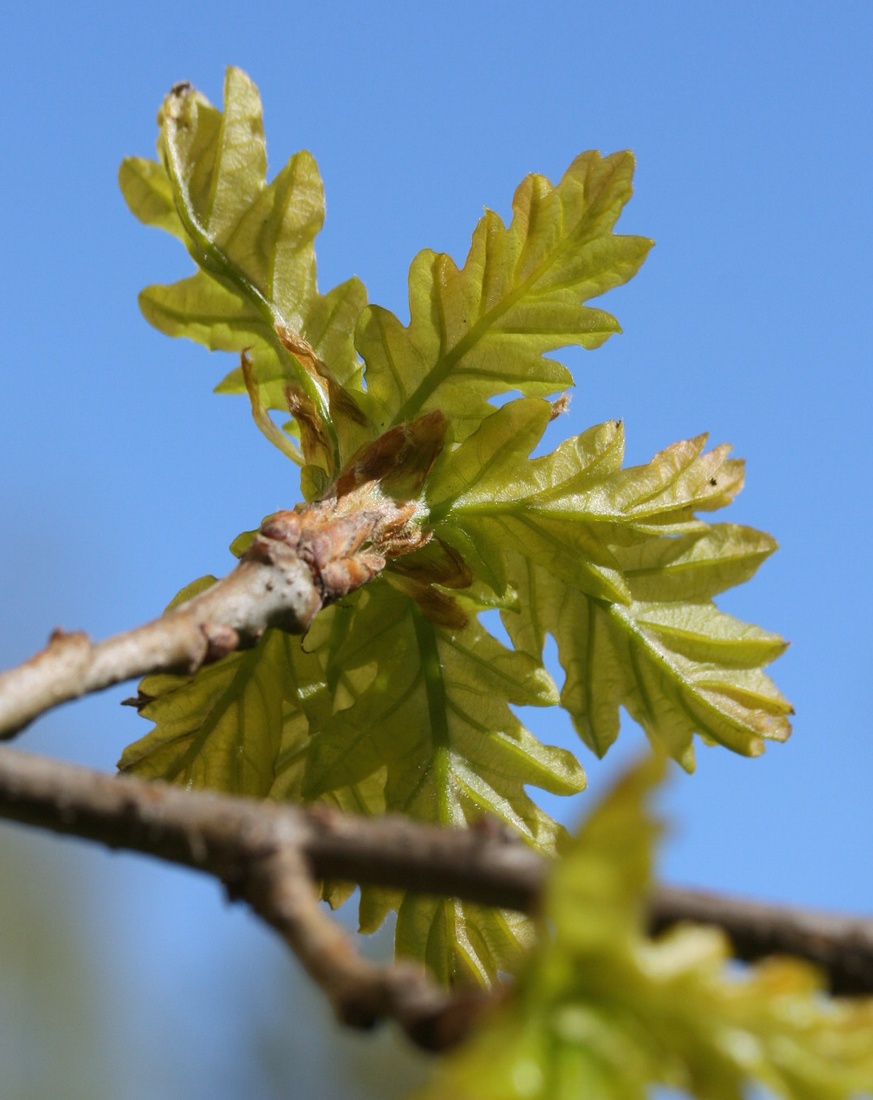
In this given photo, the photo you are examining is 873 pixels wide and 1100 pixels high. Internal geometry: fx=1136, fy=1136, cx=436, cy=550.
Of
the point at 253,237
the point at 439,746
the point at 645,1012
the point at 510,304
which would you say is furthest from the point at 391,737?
the point at 645,1012

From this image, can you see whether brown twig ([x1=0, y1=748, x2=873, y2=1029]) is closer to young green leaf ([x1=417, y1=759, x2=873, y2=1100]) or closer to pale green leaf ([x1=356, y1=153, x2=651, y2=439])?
young green leaf ([x1=417, y1=759, x2=873, y2=1100])

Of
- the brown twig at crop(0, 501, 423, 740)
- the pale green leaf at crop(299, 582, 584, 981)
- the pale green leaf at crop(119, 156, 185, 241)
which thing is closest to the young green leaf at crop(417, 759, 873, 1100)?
the brown twig at crop(0, 501, 423, 740)

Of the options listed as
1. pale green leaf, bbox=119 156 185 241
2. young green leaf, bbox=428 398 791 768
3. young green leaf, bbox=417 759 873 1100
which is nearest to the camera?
young green leaf, bbox=417 759 873 1100

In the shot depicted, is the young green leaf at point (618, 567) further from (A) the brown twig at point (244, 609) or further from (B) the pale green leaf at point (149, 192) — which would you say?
(B) the pale green leaf at point (149, 192)

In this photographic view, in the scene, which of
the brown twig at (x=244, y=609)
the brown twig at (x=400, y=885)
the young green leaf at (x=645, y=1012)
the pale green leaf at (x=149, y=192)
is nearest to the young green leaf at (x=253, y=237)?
the pale green leaf at (x=149, y=192)

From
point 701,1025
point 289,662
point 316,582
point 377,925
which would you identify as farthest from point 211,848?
point 377,925

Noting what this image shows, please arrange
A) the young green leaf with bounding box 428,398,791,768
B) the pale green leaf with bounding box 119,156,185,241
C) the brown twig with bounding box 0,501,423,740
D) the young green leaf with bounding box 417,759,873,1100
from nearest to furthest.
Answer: the young green leaf with bounding box 417,759,873,1100 → the brown twig with bounding box 0,501,423,740 → the young green leaf with bounding box 428,398,791,768 → the pale green leaf with bounding box 119,156,185,241

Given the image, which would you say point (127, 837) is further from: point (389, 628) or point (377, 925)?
point (377, 925)
